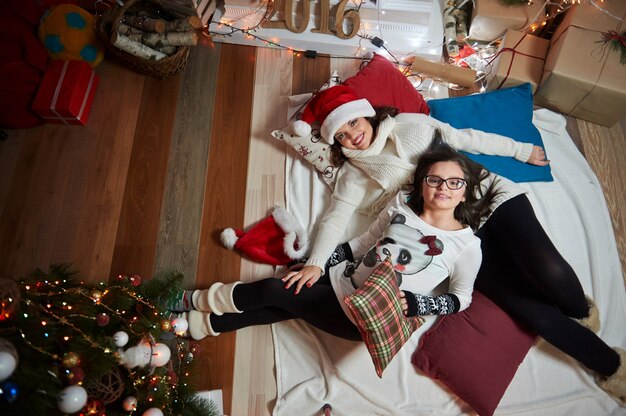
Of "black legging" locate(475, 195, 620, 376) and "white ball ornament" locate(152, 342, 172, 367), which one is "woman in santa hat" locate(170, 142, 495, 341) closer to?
"black legging" locate(475, 195, 620, 376)

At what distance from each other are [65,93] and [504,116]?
2.02 meters

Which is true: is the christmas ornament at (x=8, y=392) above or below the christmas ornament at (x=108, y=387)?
above

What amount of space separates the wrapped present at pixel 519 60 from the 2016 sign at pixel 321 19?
2.39 feet

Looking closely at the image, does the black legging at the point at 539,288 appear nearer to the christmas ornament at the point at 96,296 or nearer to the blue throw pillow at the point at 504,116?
the blue throw pillow at the point at 504,116

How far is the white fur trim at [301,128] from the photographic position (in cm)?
154

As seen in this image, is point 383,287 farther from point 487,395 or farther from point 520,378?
point 520,378

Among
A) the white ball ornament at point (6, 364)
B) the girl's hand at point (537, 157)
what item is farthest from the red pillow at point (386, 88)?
the white ball ornament at point (6, 364)

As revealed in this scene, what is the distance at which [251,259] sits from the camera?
1.70 meters

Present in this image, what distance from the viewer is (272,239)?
1.68 m

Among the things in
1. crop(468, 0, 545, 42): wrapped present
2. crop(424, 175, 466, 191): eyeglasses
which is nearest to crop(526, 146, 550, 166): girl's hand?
crop(424, 175, 466, 191): eyeglasses

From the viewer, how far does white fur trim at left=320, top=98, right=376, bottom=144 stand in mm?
1419

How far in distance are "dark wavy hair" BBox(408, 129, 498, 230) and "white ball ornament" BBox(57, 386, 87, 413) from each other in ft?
3.64

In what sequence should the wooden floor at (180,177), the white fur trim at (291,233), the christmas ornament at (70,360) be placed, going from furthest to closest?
the wooden floor at (180,177), the white fur trim at (291,233), the christmas ornament at (70,360)

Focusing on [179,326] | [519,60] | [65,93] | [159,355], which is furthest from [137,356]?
[519,60]
